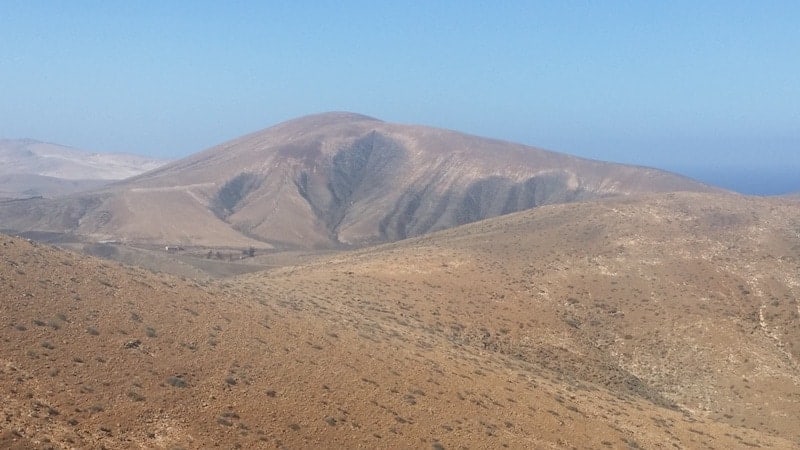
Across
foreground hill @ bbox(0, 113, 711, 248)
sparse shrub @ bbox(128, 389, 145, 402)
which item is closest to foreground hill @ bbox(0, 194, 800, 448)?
sparse shrub @ bbox(128, 389, 145, 402)

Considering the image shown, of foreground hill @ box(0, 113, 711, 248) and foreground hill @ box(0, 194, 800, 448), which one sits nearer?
foreground hill @ box(0, 194, 800, 448)

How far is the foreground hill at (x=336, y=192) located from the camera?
415 ft

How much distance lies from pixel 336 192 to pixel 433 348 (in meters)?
122

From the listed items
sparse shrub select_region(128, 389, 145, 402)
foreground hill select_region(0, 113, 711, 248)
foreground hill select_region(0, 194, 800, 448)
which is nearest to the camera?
sparse shrub select_region(128, 389, 145, 402)

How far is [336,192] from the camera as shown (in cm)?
14900

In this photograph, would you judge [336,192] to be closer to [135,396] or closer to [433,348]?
[433,348]

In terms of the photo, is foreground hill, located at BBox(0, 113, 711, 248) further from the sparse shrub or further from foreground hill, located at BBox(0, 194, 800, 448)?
the sparse shrub

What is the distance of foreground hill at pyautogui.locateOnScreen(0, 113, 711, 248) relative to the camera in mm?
126438

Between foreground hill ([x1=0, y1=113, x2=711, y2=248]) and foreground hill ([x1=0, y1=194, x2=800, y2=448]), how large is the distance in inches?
3059

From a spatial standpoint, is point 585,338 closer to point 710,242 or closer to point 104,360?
point 710,242

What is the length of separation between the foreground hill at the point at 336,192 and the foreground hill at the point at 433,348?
77.7 metres

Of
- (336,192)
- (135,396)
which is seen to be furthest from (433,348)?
(336,192)

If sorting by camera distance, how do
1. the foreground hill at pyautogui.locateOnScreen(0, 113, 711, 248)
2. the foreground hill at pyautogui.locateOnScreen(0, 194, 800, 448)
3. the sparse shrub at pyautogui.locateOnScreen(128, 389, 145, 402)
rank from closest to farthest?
1. the sparse shrub at pyautogui.locateOnScreen(128, 389, 145, 402)
2. the foreground hill at pyautogui.locateOnScreen(0, 194, 800, 448)
3. the foreground hill at pyautogui.locateOnScreen(0, 113, 711, 248)

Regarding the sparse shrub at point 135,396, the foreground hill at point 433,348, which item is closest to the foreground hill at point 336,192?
the foreground hill at point 433,348
